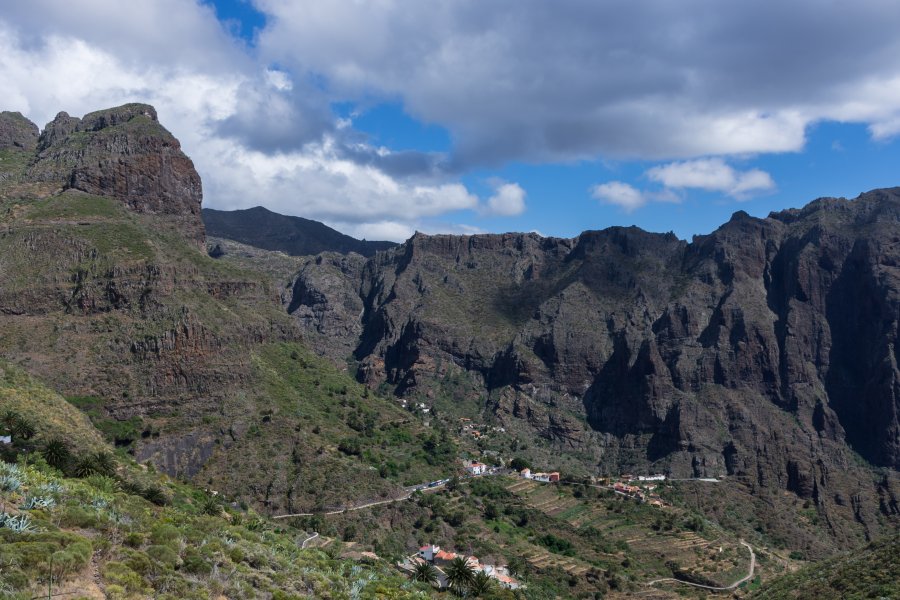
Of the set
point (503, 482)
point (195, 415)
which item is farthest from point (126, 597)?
point (503, 482)

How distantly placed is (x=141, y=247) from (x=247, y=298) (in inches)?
904

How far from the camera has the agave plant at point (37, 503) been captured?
2970 centimetres

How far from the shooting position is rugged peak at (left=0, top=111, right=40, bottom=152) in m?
149

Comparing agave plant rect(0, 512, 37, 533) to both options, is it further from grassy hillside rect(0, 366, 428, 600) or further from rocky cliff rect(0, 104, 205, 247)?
rocky cliff rect(0, 104, 205, 247)

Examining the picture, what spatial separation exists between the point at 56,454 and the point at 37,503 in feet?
59.6

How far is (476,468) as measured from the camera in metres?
129

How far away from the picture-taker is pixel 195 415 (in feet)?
321

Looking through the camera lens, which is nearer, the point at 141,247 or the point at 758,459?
the point at 141,247

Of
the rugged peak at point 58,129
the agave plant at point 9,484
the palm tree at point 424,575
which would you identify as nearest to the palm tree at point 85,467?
the agave plant at point 9,484

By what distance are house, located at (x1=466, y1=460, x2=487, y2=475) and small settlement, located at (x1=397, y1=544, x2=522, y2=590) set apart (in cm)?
3996

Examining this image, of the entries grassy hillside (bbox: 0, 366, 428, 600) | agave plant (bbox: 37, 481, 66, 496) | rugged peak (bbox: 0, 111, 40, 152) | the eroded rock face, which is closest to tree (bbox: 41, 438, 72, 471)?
grassy hillside (bbox: 0, 366, 428, 600)

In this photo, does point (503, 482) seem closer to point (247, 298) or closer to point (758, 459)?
point (247, 298)

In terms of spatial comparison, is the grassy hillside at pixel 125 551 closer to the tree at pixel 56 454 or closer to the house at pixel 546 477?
the tree at pixel 56 454

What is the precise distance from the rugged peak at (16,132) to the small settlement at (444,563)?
12275 centimetres
